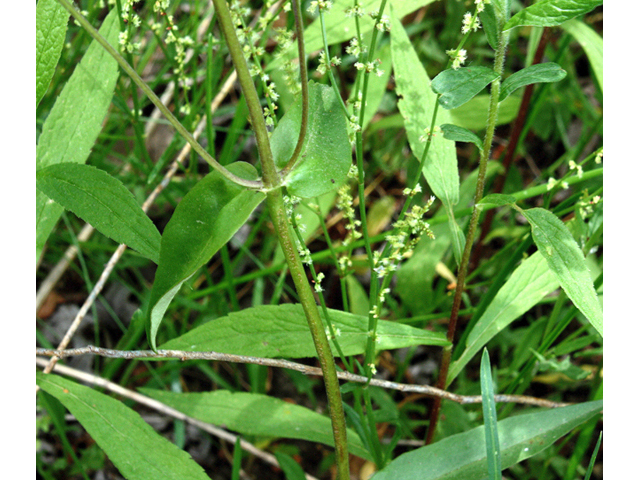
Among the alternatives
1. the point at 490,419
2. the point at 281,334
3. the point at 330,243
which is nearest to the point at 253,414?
the point at 281,334

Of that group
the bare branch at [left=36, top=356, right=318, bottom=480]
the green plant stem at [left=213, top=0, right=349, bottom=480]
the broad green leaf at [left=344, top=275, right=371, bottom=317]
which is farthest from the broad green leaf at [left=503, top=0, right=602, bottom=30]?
the bare branch at [left=36, top=356, right=318, bottom=480]

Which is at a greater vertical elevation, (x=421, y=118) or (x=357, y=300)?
(x=421, y=118)

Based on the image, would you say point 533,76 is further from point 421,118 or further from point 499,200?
point 421,118

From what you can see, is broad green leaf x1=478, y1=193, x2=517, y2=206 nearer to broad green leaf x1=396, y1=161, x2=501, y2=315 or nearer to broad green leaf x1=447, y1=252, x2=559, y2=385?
broad green leaf x1=447, y1=252, x2=559, y2=385

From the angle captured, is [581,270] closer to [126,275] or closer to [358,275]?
[358,275]

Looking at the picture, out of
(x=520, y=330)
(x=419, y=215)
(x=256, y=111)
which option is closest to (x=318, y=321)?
(x=419, y=215)

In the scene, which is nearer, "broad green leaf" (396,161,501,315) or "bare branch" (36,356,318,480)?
"bare branch" (36,356,318,480)

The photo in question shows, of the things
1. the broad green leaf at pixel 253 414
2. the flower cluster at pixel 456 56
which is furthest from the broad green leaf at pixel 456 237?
the broad green leaf at pixel 253 414
